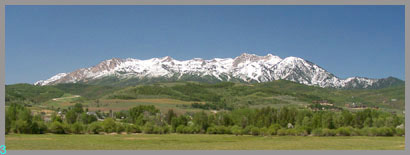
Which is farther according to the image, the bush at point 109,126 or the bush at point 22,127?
the bush at point 109,126

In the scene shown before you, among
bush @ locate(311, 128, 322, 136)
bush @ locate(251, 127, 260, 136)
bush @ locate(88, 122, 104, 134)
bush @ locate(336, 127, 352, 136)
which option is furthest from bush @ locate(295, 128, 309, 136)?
bush @ locate(88, 122, 104, 134)

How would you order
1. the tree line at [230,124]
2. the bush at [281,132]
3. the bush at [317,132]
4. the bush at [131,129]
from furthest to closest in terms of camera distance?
the bush at [131,129], the bush at [281,132], the bush at [317,132], the tree line at [230,124]

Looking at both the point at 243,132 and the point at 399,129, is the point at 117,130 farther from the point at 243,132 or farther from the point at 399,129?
the point at 399,129

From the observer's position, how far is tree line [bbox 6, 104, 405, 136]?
8446 cm

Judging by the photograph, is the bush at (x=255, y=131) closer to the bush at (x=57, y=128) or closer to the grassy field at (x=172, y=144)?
the grassy field at (x=172, y=144)

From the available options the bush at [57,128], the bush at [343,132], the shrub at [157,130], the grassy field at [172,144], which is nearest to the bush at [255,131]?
the bush at [343,132]

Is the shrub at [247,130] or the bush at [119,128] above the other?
the bush at [119,128]

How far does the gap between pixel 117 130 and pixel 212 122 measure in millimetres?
27051

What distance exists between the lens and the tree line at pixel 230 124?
84.5m

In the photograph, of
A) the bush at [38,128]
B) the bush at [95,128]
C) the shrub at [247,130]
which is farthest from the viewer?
the shrub at [247,130]

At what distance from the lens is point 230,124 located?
10750 centimetres

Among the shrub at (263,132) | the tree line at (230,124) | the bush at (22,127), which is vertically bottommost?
the shrub at (263,132)

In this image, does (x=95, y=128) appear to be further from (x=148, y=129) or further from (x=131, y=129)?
(x=148, y=129)

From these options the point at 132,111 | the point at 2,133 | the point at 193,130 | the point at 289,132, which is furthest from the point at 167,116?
the point at 2,133
